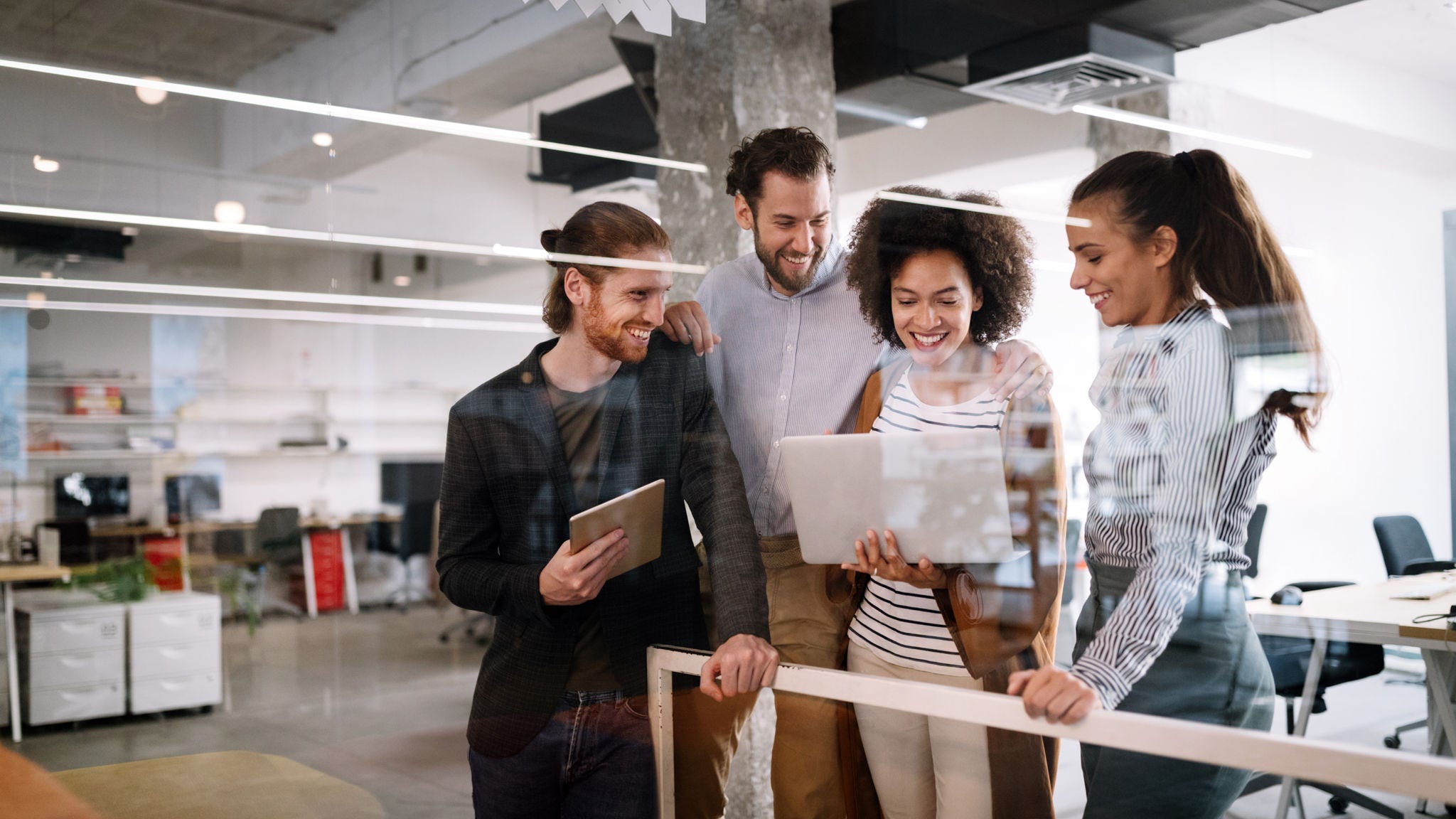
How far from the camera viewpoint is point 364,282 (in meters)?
2.48

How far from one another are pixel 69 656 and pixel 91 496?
35 cm

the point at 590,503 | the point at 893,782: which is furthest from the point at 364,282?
the point at 893,782

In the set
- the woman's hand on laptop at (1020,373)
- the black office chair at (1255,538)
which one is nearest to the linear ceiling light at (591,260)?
the woman's hand on laptop at (1020,373)

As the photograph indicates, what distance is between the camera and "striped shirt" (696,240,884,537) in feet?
7.16

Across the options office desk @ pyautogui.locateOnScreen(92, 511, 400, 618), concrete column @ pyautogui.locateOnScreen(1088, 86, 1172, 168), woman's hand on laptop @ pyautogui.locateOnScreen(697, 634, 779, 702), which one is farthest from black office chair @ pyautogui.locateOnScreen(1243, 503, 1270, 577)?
office desk @ pyautogui.locateOnScreen(92, 511, 400, 618)

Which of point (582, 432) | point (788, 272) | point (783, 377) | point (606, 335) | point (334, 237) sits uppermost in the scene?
point (334, 237)

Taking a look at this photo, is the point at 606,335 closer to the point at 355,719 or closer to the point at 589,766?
the point at 589,766

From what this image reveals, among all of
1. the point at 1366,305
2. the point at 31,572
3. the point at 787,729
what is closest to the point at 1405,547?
the point at 1366,305

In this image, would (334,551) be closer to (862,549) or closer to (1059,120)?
(862,549)

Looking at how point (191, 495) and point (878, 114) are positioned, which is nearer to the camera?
point (191, 495)

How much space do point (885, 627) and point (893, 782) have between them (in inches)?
11.2

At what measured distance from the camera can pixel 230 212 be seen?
2385 mm

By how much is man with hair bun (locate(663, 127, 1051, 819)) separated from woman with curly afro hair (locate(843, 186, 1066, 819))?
0.28ft

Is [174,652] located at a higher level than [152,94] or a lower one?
lower
